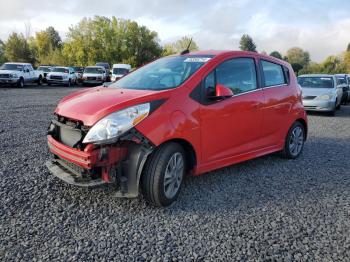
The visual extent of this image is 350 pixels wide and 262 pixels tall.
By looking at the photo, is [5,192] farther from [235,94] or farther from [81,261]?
[235,94]

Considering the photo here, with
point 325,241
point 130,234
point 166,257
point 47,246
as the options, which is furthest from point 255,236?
point 47,246

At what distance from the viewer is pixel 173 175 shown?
391 centimetres

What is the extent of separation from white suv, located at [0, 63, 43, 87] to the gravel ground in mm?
19113

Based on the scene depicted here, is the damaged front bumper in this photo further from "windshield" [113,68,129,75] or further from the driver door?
"windshield" [113,68,129,75]

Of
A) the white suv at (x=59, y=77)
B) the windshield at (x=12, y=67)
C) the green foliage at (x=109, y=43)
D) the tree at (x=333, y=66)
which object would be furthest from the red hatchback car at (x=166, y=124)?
the green foliage at (x=109, y=43)

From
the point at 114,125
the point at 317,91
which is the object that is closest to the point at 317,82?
the point at 317,91

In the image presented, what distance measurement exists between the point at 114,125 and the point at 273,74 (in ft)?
10.6

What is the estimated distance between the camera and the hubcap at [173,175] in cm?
383

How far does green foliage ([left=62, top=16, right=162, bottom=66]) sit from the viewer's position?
61500 mm

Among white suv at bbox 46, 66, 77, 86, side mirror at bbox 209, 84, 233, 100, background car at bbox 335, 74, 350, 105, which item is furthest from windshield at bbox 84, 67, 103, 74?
side mirror at bbox 209, 84, 233, 100

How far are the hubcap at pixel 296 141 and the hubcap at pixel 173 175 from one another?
113 inches

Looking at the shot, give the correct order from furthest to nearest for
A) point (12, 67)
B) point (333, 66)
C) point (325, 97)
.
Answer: point (333, 66) → point (12, 67) → point (325, 97)

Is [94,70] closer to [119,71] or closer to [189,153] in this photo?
[119,71]

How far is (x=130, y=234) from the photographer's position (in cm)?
328
